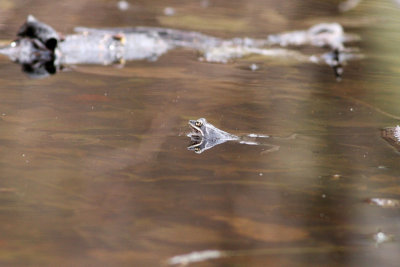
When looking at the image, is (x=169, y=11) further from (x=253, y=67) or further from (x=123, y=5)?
(x=253, y=67)

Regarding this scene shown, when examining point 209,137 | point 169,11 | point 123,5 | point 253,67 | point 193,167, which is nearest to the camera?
point 193,167

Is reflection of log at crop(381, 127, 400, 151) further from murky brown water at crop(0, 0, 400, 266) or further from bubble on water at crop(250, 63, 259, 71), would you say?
bubble on water at crop(250, 63, 259, 71)

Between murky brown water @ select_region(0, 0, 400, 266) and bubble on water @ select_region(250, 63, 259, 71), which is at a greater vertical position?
bubble on water @ select_region(250, 63, 259, 71)

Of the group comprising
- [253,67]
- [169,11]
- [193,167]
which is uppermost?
[169,11]

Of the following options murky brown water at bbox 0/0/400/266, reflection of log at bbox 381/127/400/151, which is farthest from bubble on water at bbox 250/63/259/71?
reflection of log at bbox 381/127/400/151

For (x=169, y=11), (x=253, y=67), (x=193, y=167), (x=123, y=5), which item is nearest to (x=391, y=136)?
(x=193, y=167)

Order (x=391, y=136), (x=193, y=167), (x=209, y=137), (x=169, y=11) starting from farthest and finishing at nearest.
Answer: (x=169, y=11) → (x=391, y=136) → (x=209, y=137) → (x=193, y=167)

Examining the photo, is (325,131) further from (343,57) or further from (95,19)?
(95,19)
